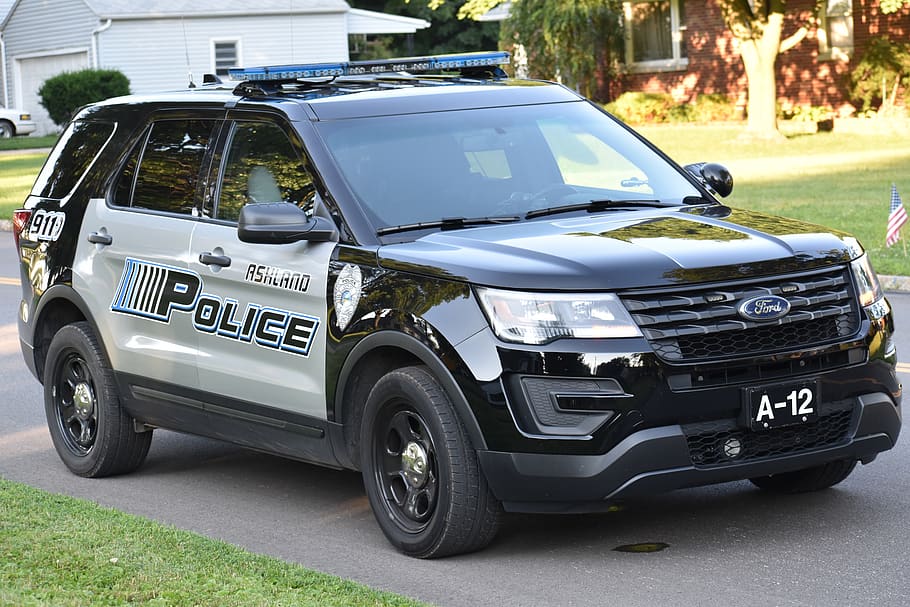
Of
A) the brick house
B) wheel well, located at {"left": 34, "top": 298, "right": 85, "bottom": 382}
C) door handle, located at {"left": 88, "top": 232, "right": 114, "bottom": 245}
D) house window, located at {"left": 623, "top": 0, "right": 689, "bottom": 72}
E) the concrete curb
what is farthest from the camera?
house window, located at {"left": 623, "top": 0, "right": 689, "bottom": 72}

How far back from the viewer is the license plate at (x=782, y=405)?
18.1ft

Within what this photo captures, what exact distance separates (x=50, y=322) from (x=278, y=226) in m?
2.45

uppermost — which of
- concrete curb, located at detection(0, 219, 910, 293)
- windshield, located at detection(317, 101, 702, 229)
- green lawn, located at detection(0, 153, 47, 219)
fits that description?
windshield, located at detection(317, 101, 702, 229)

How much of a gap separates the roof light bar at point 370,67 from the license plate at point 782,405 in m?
2.70

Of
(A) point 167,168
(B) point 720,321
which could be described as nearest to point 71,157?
(A) point 167,168

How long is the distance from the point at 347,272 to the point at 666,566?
66.8 inches

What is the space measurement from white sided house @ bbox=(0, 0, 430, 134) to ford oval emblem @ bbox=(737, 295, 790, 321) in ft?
144

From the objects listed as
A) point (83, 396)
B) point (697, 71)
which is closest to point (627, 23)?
point (697, 71)

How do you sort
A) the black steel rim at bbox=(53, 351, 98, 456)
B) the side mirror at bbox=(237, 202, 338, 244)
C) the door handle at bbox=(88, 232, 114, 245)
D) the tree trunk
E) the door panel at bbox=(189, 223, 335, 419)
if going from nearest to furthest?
the side mirror at bbox=(237, 202, 338, 244) → the door panel at bbox=(189, 223, 335, 419) → the door handle at bbox=(88, 232, 114, 245) → the black steel rim at bbox=(53, 351, 98, 456) → the tree trunk

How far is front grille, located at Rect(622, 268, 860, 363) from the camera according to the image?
5.43 meters

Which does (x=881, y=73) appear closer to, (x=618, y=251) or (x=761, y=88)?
(x=761, y=88)

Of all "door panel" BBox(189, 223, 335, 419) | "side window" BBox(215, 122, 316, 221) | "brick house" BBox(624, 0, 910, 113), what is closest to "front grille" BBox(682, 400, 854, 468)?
"door panel" BBox(189, 223, 335, 419)

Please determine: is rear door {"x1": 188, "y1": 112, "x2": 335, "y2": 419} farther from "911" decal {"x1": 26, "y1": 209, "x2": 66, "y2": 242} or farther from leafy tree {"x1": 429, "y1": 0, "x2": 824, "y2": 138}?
leafy tree {"x1": 429, "y1": 0, "x2": 824, "y2": 138}

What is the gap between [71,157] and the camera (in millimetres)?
8219
